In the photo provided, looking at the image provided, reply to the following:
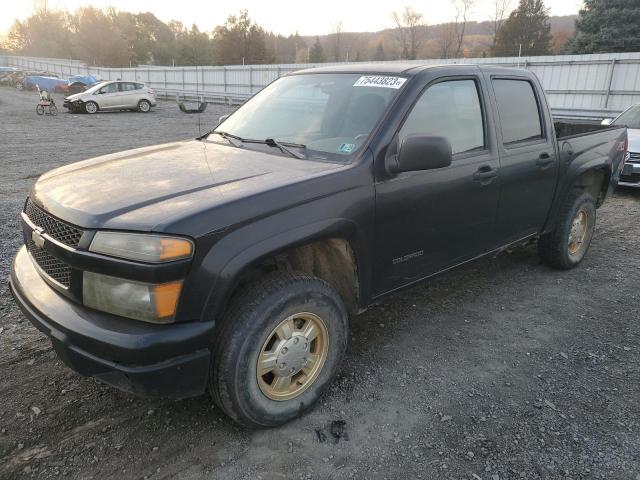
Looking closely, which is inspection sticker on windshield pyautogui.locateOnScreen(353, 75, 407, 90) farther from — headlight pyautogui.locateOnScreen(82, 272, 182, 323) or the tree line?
the tree line

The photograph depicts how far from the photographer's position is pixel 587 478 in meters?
2.46

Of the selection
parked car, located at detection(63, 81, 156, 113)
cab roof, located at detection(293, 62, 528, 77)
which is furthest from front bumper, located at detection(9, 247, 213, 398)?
parked car, located at detection(63, 81, 156, 113)

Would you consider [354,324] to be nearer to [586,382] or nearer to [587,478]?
[586,382]

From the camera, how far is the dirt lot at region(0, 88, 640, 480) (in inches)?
99.2

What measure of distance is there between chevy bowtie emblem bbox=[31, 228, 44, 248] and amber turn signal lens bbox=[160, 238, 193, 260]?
0.82 meters

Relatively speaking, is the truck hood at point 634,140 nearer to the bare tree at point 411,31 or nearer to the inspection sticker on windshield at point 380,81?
the inspection sticker on windshield at point 380,81

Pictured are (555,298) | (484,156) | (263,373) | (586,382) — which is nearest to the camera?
(263,373)

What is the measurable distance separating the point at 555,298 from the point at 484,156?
168 centimetres

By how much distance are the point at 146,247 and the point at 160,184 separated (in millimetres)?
586

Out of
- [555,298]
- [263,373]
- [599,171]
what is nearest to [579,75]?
[599,171]

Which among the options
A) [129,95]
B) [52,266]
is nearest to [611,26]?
[129,95]

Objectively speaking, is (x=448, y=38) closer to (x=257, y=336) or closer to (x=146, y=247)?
(x=257, y=336)

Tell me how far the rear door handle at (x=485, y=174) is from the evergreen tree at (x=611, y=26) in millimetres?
28562

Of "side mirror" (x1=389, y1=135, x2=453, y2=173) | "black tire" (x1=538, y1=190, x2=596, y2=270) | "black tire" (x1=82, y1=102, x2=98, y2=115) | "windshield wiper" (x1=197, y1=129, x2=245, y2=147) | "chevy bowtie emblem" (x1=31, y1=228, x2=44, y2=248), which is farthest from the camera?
"black tire" (x1=82, y1=102, x2=98, y2=115)
